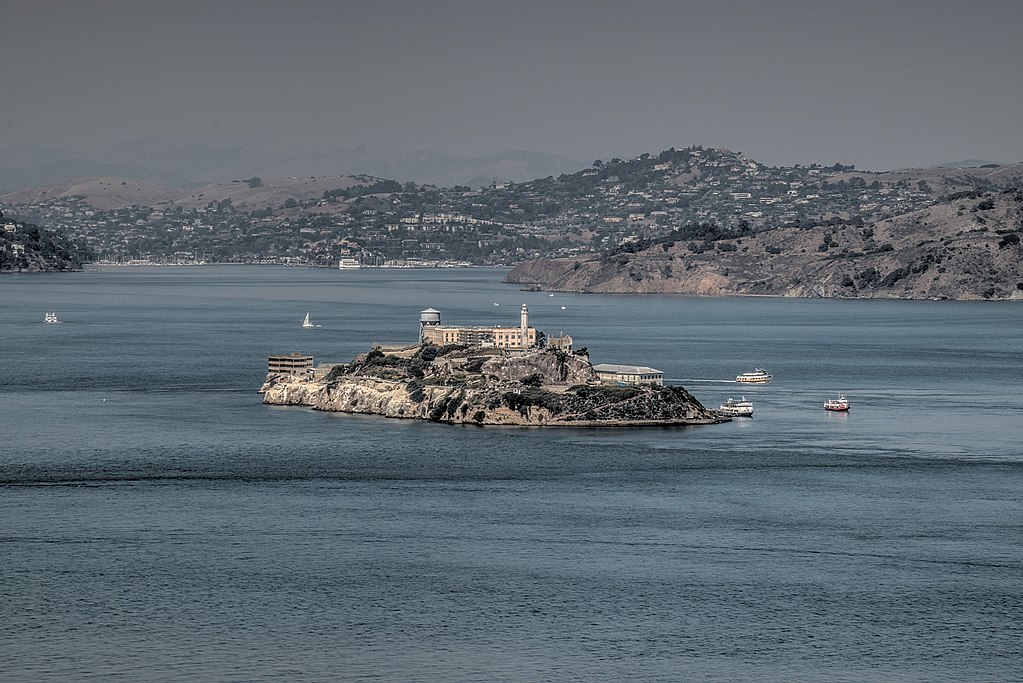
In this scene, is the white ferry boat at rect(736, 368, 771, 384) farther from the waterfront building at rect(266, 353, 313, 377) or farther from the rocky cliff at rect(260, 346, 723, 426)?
the waterfront building at rect(266, 353, 313, 377)

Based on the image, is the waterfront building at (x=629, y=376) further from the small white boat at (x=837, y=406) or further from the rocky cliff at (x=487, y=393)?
the small white boat at (x=837, y=406)

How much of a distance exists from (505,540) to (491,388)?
2654 cm

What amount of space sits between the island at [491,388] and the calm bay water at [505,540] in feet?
6.31

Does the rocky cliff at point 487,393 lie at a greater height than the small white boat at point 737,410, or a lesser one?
greater

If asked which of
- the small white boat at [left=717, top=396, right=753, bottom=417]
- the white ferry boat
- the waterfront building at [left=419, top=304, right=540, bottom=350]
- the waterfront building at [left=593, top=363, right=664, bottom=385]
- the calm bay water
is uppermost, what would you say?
the waterfront building at [left=419, top=304, right=540, bottom=350]

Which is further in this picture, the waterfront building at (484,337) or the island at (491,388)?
the waterfront building at (484,337)

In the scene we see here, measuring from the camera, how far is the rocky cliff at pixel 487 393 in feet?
248

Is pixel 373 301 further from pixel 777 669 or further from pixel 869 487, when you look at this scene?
pixel 777 669

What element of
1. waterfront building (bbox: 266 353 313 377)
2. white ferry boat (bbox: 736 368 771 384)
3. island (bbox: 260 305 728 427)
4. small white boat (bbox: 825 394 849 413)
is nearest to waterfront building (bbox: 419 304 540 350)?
island (bbox: 260 305 728 427)

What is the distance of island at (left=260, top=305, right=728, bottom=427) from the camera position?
75562mm

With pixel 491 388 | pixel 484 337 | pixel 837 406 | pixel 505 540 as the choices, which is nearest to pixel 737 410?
pixel 837 406

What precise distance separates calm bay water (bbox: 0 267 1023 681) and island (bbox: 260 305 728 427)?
6.31ft

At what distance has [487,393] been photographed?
7631 centimetres

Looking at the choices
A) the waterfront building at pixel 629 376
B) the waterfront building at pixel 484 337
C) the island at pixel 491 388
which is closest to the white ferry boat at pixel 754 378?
the island at pixel 491 388
